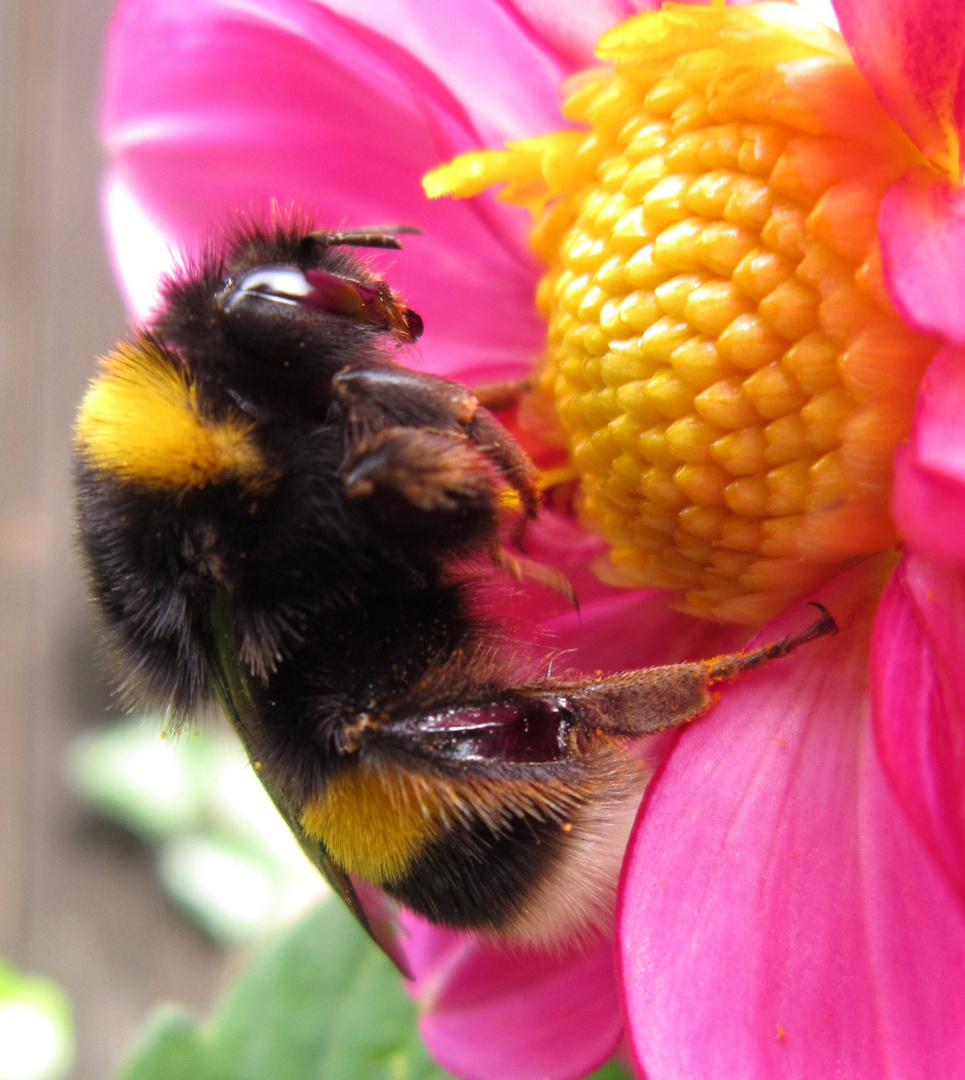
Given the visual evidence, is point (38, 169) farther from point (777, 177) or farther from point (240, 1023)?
point (777, 177)

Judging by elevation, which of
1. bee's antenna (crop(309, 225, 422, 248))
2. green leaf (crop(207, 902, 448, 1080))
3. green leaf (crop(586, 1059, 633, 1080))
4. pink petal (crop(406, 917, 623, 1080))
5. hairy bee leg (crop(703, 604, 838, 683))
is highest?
bee's antenna (crop(309, 225, 422, 248))

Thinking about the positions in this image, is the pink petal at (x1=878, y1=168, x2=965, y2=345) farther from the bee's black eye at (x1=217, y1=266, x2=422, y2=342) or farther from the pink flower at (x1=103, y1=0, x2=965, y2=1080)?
the bee's black eye at (x1=217, y1=266, x2=422, y2=342)

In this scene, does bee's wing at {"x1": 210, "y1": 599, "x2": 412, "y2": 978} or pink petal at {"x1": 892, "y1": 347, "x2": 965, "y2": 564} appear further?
bee's wing at {"x1": 210, "y1": 599, "x2": 412, "y2": 978}

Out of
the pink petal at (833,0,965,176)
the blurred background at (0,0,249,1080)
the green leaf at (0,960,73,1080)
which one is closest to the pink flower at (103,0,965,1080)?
the pink petal at (833,0,965,176)

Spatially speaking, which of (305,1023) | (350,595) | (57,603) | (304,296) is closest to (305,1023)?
(305,1023)

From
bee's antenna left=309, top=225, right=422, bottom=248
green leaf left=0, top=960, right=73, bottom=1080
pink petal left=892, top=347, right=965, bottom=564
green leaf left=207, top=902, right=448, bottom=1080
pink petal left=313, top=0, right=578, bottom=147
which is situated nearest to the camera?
pink petal left=892, top=347, right=965, bottom=564

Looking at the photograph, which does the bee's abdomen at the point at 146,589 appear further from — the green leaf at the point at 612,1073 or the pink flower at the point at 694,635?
the green leaf at the point at 612,1073

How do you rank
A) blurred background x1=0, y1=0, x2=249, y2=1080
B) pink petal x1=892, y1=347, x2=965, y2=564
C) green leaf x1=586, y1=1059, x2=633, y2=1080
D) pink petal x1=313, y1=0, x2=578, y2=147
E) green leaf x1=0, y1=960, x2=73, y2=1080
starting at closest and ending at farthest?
pink petal x1=892, y1=347, x2=965, y2=564, pink petal x1=313, y1=0, x2=578, y2=147, green leaf x1=586, y1=1059, x2=633, y2=1080, green leaf x1=0, y1=960, x2=73, y2=1080, blurred background x1=0, y1=0, x2=249, y2=1080
